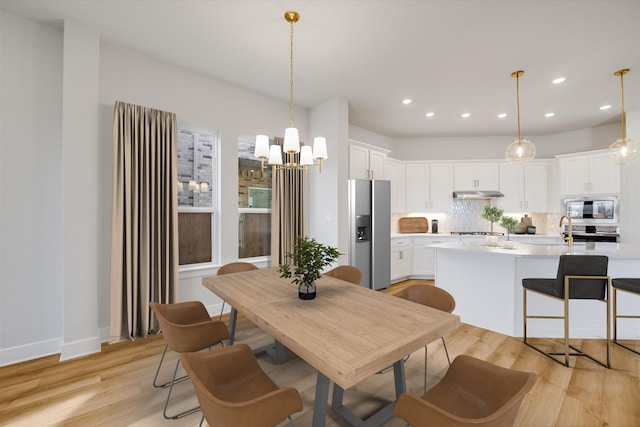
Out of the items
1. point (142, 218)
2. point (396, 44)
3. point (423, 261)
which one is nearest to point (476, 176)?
point (423, 261)

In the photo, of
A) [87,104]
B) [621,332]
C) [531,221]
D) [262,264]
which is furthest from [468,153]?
[87,104]

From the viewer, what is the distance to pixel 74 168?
265 cm

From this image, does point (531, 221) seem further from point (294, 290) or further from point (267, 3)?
point (267, 3)

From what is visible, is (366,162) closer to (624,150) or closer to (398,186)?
(398,186)

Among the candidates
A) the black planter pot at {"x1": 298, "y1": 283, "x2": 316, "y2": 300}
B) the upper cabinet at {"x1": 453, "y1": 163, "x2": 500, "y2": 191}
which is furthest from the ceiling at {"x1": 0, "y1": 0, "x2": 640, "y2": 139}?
the black planter pot at {"x1": 298, "y1": 283, "x2": 316, "y2": 300}

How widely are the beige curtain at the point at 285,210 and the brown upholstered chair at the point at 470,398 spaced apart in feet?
10.00

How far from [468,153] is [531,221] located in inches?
78.3

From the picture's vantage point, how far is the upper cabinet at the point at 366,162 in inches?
184

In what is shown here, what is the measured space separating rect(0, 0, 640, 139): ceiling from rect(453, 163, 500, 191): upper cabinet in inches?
67.5

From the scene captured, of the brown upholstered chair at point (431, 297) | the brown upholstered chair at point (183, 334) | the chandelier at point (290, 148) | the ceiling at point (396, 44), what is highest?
the ceiling at point (396, 44)

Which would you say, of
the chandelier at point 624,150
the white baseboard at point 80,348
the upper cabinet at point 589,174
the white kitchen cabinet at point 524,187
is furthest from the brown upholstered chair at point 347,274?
the upper cabinet at point 589,174

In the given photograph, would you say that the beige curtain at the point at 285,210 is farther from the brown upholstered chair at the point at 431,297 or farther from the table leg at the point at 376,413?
the table leg at the point at 376,413

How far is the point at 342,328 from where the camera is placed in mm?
1460

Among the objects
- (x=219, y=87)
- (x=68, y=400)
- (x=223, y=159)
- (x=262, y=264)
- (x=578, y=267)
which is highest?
(x=219, y=87)
